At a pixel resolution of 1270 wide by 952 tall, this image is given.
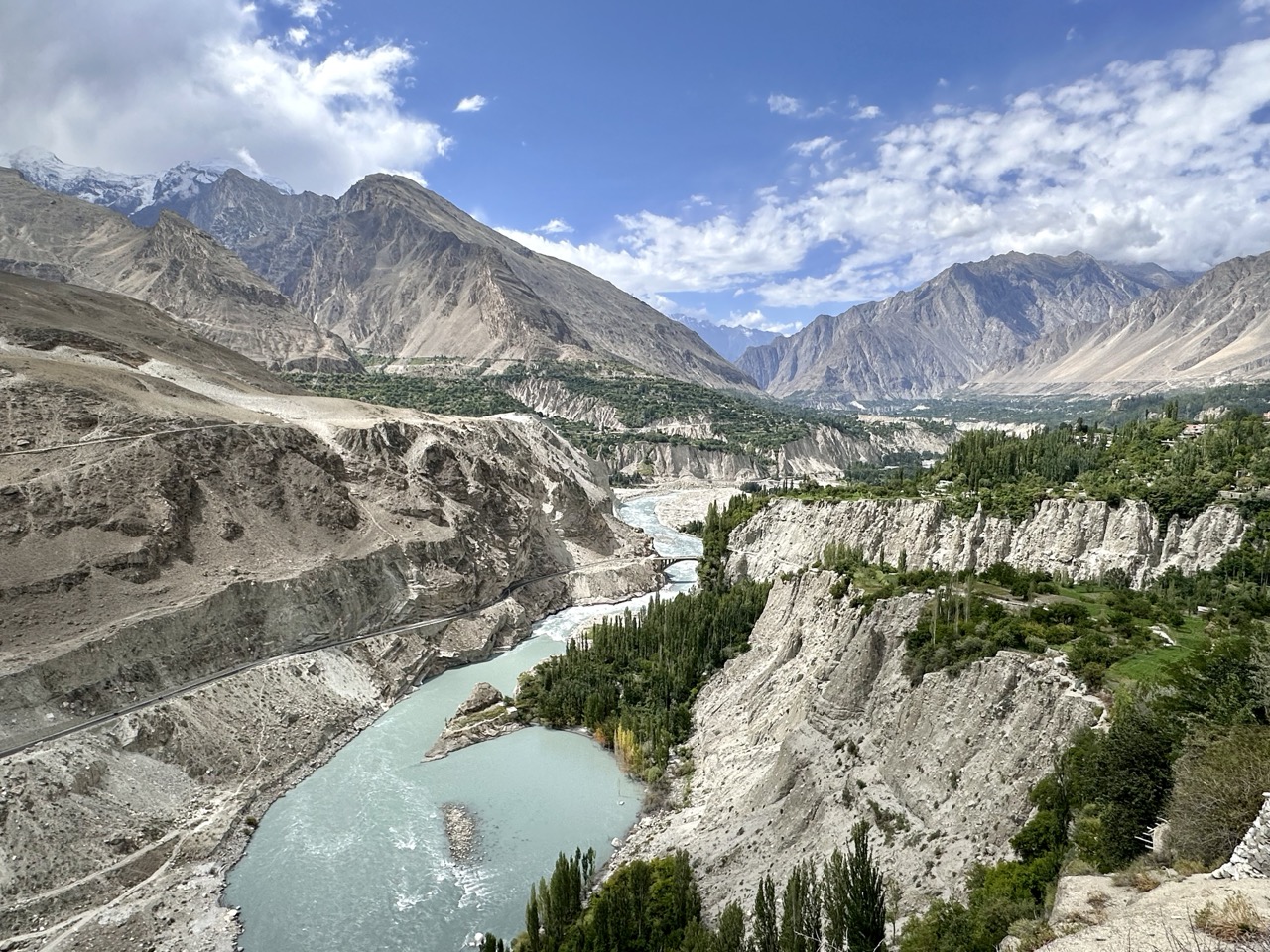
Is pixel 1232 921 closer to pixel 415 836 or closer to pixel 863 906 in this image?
pixel 863 906

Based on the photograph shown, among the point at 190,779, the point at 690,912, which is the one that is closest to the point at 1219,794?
the point at 690,912

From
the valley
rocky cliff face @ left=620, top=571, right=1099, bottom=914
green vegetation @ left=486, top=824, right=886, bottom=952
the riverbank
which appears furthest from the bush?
the riverbank

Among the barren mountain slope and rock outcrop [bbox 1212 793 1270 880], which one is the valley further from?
the barren mountain slope

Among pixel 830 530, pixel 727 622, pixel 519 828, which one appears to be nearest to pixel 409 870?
pixel 519 828

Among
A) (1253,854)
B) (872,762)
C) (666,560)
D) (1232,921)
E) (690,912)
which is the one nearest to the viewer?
(1232,921)

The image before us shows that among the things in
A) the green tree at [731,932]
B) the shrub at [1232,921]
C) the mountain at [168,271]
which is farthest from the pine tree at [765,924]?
the mountain at [168,271]

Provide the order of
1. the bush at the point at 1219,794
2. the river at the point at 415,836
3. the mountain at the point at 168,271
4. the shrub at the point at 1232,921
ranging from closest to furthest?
the shrub at the point at 1232,921 < the bush at the point at 1219,794 < the river at the point at 415,836 < the mountain at the point at 168,271

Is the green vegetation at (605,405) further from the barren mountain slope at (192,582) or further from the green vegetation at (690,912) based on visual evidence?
the green vegetation at (690,912)
